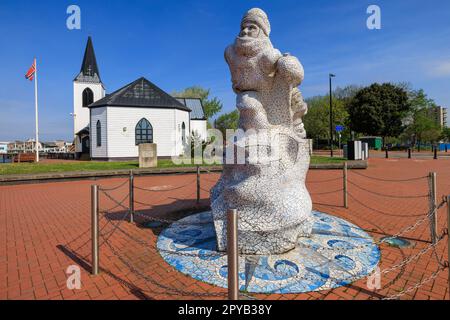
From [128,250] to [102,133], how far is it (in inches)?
870

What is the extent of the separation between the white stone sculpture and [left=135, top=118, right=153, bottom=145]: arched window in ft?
70.4

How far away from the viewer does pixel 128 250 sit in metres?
4.31

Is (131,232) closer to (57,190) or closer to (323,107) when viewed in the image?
(57,190)

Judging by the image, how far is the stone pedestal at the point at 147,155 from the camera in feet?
52.4

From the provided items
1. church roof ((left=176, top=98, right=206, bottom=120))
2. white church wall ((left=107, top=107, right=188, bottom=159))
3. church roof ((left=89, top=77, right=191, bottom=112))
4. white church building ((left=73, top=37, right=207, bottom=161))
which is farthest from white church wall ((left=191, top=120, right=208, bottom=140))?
white church wall ((left=107, top=107, right=188, bottom=159))

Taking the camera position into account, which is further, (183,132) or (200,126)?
(200,126)

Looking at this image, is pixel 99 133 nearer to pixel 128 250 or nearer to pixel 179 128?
pixel 179 128

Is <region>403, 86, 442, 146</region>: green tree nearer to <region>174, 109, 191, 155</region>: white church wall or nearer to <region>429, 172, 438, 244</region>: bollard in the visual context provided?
<region>174, 109, 191, 155</region>: white church wall

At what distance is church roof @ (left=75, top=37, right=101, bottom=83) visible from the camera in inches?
1351

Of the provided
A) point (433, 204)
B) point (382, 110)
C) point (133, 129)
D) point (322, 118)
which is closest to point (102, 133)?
point (133, 129)

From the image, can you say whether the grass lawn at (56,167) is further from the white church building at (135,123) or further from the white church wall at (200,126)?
the white church wall at (200,126)

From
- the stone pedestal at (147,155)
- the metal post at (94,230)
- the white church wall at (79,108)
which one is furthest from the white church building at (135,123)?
the metal post at (94,230)

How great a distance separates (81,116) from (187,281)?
36.2 metres
